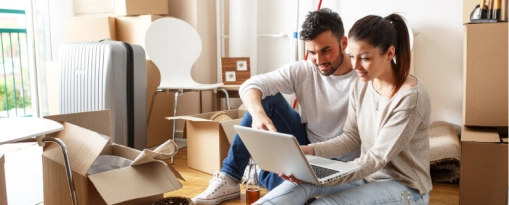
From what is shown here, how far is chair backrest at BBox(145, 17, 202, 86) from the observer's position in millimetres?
3230

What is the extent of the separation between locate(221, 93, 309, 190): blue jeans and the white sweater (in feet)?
0.10

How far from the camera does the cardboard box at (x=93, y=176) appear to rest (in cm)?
163

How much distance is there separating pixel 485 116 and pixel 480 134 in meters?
0.10

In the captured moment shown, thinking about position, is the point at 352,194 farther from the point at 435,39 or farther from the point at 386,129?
the point at 435,39

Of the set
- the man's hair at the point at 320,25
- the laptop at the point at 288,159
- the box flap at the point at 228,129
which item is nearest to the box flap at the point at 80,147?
the laptop at the point at 288,159

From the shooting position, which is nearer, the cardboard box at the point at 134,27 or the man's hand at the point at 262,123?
the man's hand at the point at 262,123

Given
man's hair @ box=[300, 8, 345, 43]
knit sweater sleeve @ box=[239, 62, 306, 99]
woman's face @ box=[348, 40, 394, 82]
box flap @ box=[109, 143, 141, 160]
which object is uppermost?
man's hair @ box=[300, 8, 345, 43]

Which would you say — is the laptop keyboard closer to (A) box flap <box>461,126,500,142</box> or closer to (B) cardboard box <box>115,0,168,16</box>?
(A) box flap <box>461,126,500,142</box>

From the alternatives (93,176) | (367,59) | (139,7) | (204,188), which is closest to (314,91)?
(367,59)

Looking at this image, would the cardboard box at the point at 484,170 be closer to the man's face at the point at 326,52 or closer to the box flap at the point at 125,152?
the man's face at the point at 326,52

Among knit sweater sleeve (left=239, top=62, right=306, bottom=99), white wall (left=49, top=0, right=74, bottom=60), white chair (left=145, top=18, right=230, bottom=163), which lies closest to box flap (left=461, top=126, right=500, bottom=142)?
knit sweater sleeve (left=239, top=62, right=306, bottom=99)

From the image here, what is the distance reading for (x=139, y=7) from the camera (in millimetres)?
3396

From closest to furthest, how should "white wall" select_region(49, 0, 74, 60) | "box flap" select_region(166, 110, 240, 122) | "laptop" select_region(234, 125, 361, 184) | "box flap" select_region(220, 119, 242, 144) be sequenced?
"laptop" select_region(234, 125, 361, 184) → "box flap" select_region(220, 119, 242, 144) → "box flap" select_region(166, 110, 240, 122) → "white wall" select_region(49, 0, 74, 60)

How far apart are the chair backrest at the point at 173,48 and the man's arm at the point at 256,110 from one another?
51.6 inches
